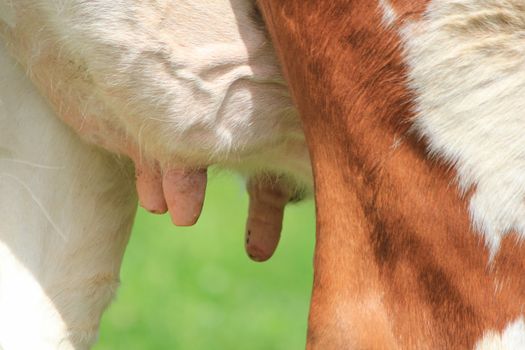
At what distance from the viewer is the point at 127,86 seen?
7.16 ft

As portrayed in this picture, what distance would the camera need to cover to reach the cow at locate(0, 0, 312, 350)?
2164 mm

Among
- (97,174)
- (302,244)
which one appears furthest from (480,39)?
(302,244)

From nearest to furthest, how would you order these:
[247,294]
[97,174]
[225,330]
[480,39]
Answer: [480,39] → [97,174] → [225,330] → [247,294]

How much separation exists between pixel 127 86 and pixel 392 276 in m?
0.53

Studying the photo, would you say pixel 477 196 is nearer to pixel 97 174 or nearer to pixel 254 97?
pixel 254 97

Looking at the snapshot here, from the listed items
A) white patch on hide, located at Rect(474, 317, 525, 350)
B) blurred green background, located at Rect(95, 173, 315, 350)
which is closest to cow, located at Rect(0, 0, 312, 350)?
white patch on hide, located at Rect(474, 317, 525, 350)

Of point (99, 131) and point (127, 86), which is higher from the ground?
point (127, 86)

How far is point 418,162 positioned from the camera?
2.02 meters

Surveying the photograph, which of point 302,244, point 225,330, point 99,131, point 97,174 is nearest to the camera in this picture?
point 99,131

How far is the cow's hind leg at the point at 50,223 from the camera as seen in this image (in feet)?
8.04

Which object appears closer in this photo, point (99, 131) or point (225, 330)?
point (99, 131)

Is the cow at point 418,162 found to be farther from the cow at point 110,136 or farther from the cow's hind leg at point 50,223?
the cow's hind leg at point 50,223

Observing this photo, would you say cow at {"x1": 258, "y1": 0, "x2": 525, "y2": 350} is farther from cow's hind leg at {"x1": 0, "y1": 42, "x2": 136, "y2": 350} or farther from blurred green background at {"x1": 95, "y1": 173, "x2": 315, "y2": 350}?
blurred green background at {"x1": 95, "y1": 173, "x2": 315, "y2": 350}

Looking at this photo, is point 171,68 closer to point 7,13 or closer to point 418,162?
point 7,13
